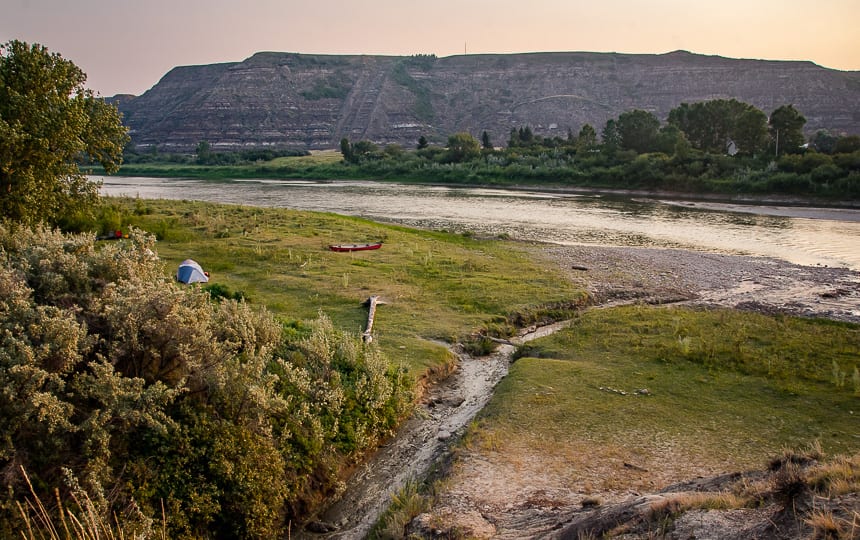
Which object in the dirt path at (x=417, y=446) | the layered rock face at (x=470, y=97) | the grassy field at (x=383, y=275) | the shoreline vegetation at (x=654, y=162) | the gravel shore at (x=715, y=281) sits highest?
the layered rock face at (x=470, y=97)

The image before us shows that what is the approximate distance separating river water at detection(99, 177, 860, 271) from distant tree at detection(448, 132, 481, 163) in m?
24.6

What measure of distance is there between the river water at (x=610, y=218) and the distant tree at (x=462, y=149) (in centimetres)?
2461

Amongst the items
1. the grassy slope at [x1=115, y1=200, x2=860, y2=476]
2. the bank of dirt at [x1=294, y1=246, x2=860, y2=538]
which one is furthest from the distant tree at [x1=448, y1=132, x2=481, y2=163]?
the bank of dirt at [x1=294, y1=246, x2=860, y2=538]

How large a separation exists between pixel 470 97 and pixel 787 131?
125m

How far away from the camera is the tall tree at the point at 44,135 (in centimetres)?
1579

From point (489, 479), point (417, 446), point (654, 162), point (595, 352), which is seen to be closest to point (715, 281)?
point (595, 352)

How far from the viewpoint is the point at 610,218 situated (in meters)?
44.8

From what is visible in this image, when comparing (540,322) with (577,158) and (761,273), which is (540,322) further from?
(577,158)

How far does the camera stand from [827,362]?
13.3 m

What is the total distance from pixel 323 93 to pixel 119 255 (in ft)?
618

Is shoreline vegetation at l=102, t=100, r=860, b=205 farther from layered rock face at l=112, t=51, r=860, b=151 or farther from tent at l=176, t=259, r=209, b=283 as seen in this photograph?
layered rock face at l=112, t=51, r=860, b=151

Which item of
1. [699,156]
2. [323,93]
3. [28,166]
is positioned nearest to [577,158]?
[699,156]

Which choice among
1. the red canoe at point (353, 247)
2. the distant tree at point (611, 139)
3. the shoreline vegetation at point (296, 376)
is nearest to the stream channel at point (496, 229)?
the shoreline vegetation at point (296, 376)

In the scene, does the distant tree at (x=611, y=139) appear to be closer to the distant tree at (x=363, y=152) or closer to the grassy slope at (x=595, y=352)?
the distant tree at (x=363, y=152)
